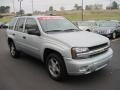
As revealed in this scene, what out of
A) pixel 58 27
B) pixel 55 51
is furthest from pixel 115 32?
pixel 55 51

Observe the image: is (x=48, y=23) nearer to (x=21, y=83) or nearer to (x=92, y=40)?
(x=92, y=40)

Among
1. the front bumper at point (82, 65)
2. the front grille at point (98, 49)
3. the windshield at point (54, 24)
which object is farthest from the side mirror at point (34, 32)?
the front grille at point (98, 49)

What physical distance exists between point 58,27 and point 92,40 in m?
1.42

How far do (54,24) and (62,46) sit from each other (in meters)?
1.48

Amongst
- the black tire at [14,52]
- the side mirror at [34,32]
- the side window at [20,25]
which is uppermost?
the side window at [20,25]

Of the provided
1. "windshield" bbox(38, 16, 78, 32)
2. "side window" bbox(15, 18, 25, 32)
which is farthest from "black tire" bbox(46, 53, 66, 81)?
"side window" bbox(15, 18, 25, 32)

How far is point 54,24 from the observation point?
5.66 m

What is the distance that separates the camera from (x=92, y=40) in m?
4.57

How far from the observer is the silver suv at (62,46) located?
4.24 m

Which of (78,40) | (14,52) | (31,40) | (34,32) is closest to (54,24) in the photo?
(34,32)

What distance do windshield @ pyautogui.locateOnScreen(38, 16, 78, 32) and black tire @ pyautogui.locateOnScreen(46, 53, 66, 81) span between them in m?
0.92

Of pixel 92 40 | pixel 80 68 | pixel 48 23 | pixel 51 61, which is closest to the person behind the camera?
pixel 80 68

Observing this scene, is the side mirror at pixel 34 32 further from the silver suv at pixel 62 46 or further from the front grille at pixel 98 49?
the front grille at pixel 98 49

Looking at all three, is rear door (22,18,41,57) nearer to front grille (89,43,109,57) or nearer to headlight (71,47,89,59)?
headlight (71,47,89,59)
